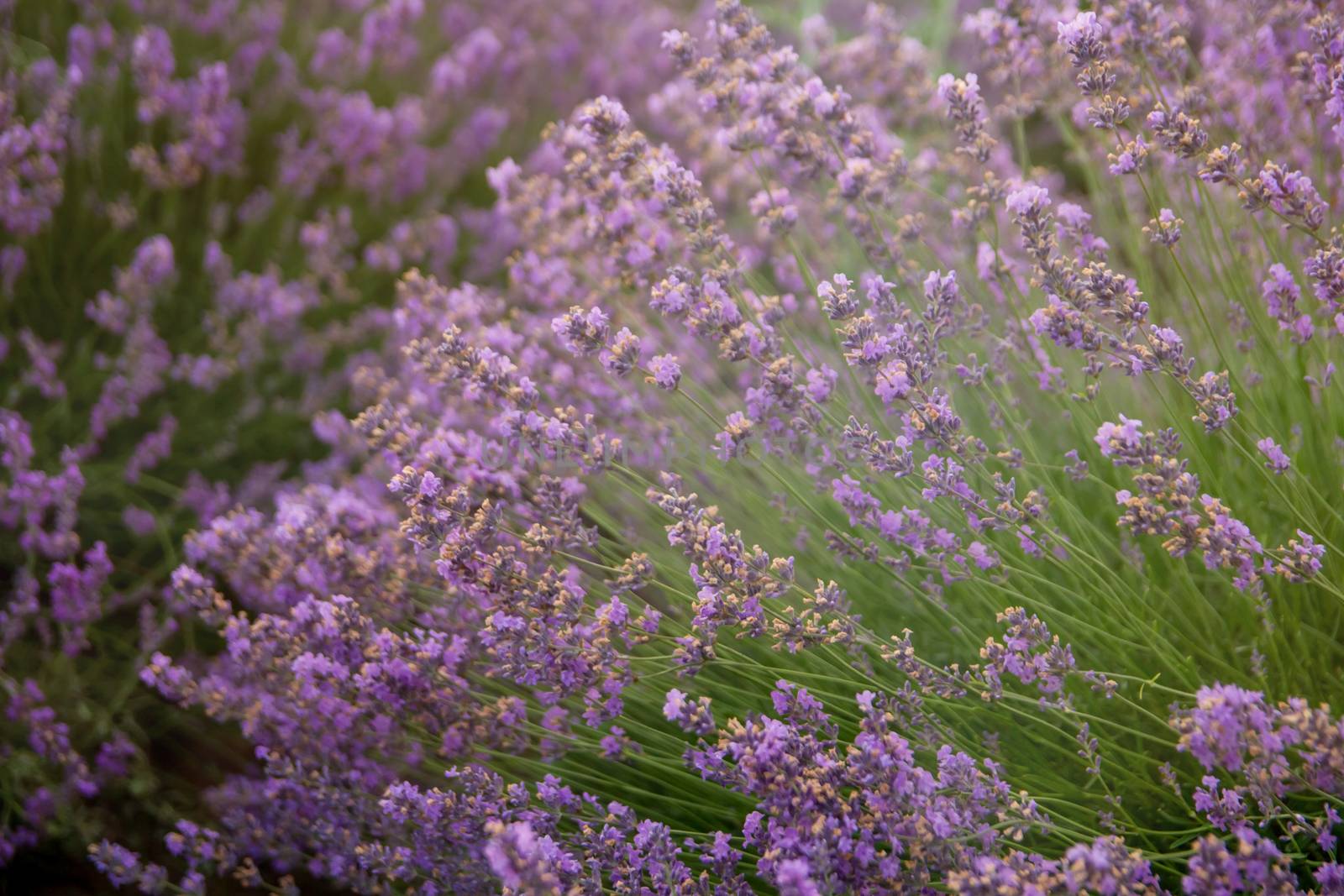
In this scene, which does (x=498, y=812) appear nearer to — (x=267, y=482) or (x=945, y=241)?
(x=267, y=482)

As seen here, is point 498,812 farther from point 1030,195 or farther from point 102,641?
point 102,641

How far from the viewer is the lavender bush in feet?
4.65

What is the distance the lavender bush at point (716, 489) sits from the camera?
1.42m

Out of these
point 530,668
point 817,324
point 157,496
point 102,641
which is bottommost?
point 530,668

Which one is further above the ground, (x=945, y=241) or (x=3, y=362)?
(x=945, y=241)

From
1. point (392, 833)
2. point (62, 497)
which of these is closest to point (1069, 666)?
point (392, 833)

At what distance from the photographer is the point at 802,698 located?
1463 millimetres

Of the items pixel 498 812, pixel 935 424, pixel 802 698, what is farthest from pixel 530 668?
pixel 935 424

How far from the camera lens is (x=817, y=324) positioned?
255 centimetres

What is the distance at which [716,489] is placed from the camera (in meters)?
2.38

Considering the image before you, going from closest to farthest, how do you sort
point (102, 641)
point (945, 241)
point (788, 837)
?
1. point (788, 837)
2. point (102, 641)
3. point (945, 241)

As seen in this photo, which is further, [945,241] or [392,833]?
[945,241]

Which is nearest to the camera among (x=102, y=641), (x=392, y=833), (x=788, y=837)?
(x=788, y=837)

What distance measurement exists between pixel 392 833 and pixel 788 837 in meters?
0.70
